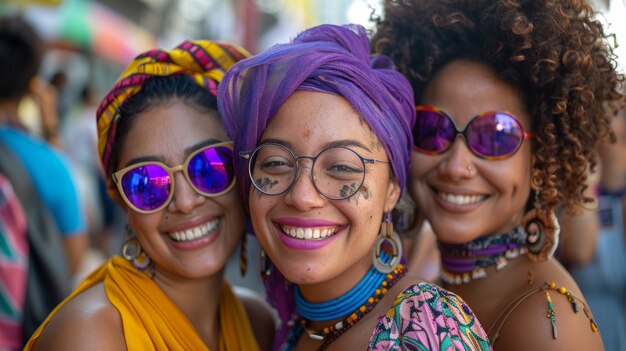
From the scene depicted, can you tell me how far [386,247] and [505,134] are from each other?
0.60 metres

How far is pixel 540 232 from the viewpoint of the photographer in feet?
7.39

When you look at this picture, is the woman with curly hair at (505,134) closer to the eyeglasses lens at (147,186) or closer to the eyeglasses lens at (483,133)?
the eyeglasses lens at (483,133)

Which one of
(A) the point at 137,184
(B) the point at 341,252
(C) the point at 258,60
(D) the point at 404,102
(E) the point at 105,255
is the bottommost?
(E) the point at 105,255

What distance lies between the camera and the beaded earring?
7.22 feet

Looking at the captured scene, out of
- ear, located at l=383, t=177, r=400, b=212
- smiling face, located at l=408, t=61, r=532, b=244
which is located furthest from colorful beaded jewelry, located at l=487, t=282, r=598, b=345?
ear, located at l=383, t=177, r=400, b=212

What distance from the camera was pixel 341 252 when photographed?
1.97 m

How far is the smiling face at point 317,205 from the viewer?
75.1 inches

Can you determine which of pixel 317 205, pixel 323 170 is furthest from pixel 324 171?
pixel 317 205

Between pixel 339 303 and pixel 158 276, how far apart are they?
79 centimetres

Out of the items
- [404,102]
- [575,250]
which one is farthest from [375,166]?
[575,250]

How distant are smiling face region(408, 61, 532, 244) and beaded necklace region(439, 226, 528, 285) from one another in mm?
48

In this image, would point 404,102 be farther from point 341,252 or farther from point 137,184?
point 137,184

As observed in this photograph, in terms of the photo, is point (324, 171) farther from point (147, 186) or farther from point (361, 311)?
point (147, 186)

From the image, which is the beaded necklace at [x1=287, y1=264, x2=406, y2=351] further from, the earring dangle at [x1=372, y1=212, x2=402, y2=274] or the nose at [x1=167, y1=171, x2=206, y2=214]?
the nose at [x1=167, y1=171, x2=206, y2=214]
